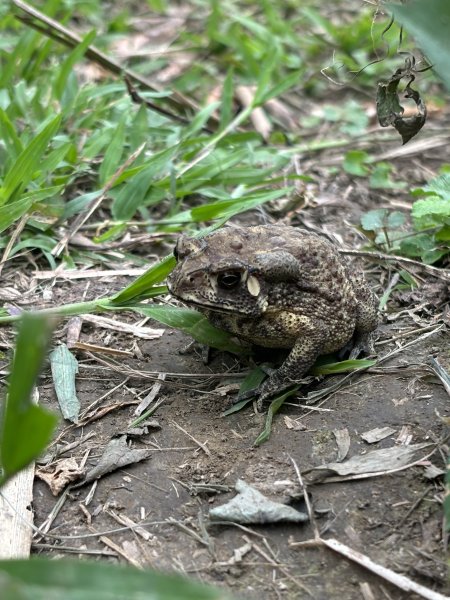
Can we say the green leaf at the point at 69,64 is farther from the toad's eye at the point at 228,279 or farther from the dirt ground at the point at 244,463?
the toad's eye at the point at 228,279

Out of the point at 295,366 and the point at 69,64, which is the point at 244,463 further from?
the point at 69,64

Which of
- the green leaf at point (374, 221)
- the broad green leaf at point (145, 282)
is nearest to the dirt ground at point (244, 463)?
the broad green leaf at point (145, 282)

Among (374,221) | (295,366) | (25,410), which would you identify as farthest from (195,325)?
(25,410)

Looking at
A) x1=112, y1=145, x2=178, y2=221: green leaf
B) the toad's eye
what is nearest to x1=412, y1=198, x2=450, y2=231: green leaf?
the toad's eye

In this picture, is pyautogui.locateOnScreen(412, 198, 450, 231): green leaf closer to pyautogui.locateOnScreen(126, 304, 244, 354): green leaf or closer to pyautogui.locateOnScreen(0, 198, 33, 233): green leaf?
pyautogui.locateOnScreen(126, 304, 244, 354): green leaf

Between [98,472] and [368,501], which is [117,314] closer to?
[98,472]
